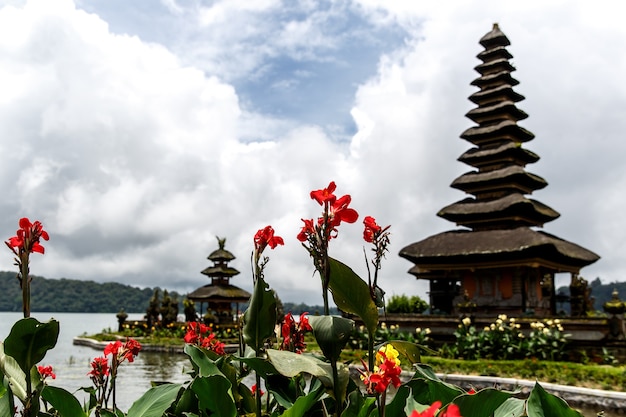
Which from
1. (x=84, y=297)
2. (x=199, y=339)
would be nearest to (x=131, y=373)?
(x=199, y=339)

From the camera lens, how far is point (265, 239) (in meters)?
2.55

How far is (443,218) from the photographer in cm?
2661

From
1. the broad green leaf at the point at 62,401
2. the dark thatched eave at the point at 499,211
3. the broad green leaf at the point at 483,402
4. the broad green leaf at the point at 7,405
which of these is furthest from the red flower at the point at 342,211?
the dark thatched eave at the point at 499,211

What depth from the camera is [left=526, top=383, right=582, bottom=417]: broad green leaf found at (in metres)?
2.01

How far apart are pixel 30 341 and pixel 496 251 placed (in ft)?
70.6

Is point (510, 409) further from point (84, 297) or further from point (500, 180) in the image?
point (84, 297)

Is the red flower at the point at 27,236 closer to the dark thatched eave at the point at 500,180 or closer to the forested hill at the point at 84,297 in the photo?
the dark thatched eave at the point at 500,180

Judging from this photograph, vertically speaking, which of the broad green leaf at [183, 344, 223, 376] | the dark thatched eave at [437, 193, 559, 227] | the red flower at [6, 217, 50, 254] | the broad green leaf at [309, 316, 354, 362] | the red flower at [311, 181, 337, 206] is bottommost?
the broad green leaf at [183, 344, 223, 376]

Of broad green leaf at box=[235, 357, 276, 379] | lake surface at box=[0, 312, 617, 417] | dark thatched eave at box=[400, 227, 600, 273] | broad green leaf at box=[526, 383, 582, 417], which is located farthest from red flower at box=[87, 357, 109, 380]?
dark thatched eave at box=[400, 227, 600, 273]

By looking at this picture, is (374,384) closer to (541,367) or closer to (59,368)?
(541,367)

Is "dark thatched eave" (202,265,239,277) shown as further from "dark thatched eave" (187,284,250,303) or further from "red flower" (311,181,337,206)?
"red flower" (311,181,337,206)

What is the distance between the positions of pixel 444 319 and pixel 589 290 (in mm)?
8612

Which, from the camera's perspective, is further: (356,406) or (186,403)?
(186,403)

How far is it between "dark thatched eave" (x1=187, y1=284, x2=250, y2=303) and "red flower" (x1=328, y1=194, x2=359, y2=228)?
3251cm
